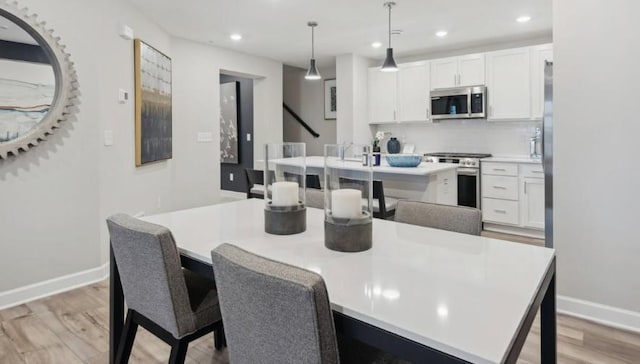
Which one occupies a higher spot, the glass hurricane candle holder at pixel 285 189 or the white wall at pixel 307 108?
the white wall at pixel 307 108

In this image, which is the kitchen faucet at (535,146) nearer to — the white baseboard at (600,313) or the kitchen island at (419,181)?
the kitchen island at (419,181)

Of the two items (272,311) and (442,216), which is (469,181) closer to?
(442,216)

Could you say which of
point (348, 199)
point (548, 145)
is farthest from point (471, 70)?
point (348, 199)

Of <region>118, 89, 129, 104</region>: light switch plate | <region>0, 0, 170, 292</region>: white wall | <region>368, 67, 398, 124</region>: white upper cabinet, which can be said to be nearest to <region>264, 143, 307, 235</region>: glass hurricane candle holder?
<region>0, 0, 170, 292</region>: white wall

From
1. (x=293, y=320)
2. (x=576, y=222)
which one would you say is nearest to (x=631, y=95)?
(x=576, y=222)

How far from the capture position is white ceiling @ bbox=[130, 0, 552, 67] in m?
3.94

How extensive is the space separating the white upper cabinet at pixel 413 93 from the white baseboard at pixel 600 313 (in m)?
3.54

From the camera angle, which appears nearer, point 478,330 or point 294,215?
point 478,330

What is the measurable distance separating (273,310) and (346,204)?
0.56 m

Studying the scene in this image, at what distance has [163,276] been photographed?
138cm

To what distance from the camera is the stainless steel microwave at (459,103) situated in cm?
519

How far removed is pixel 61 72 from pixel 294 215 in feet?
7.83

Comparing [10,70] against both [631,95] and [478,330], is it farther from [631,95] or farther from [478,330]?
[631,95]

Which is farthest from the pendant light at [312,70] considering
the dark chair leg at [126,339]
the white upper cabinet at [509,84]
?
the dark chair leg at [126,339]
